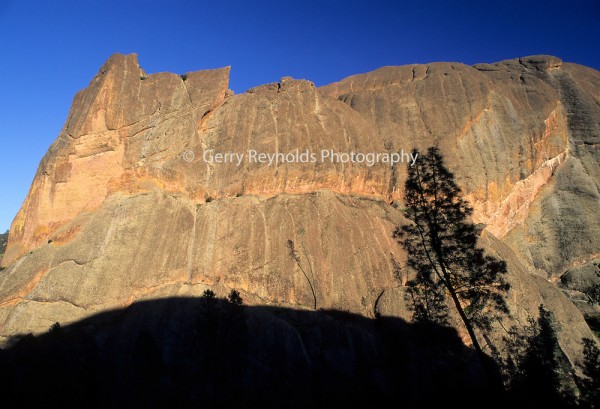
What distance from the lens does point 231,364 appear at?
29.1m

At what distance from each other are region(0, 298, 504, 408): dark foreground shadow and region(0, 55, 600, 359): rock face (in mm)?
3188

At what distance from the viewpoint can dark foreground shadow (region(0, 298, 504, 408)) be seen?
91.8 ft

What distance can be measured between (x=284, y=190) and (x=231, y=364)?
2039 centimetres

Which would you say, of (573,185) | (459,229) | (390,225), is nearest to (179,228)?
(390,225)

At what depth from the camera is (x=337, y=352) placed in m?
31.5

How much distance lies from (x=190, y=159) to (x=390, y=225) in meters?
22.8

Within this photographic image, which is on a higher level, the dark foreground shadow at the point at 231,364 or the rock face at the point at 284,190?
the rock face at the point at 284,190

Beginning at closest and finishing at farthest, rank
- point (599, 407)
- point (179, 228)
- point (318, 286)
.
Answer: point (599, 407)
point (318, 286)
point (179, 228)

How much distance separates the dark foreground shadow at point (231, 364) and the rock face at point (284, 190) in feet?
10.5

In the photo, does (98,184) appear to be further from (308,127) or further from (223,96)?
(308,127)

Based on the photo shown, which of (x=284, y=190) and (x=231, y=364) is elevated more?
(x=284, y=190)

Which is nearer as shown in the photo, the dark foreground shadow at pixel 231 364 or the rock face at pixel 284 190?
the dark foreground shadow at pixel 231 364

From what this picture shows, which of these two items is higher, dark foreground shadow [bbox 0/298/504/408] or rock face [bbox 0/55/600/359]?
rock face [bbox 0/55/600/359]

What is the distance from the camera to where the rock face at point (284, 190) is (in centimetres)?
3703
